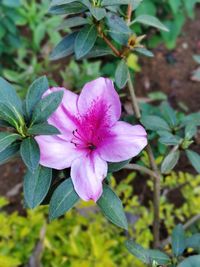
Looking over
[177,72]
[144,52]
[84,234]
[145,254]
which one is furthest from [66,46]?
[177,72]

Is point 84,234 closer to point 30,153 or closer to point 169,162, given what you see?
point 169,162

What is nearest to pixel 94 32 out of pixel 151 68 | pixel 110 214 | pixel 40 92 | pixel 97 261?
pixel 40 92

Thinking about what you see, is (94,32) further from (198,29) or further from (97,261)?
(198,29)

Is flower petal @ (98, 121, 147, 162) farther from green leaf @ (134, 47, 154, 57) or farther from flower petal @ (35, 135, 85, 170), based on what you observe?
green leaf @ (134, 47, 154, 57)

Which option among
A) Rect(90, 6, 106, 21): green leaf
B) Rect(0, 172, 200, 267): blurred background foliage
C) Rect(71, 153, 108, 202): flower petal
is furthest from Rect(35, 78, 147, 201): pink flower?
Rect(0, 172, 200, 267): blurred background foliage

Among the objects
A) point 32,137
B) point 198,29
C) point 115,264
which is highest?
point 32,137

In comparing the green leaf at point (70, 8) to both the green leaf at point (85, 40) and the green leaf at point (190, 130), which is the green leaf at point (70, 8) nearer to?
the green leaf at point (85, 40)

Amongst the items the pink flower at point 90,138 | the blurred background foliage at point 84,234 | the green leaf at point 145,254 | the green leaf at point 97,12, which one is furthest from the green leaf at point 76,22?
the blurred background foliage at point 84,234
